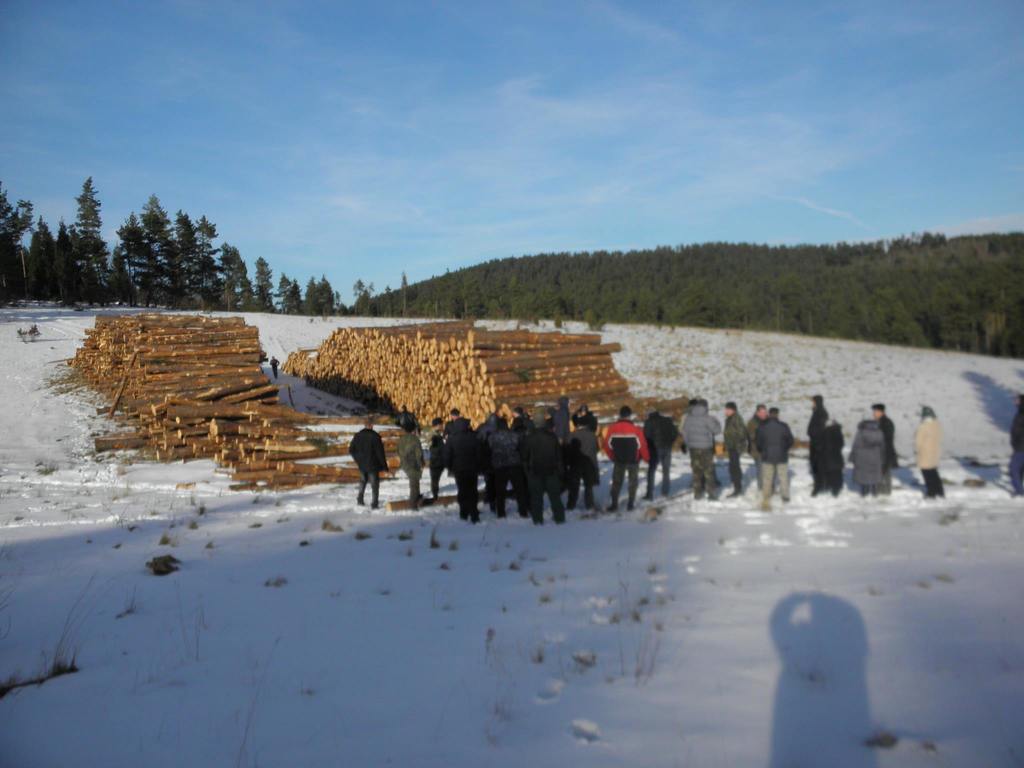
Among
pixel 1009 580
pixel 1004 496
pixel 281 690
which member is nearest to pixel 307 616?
pixel 281 690

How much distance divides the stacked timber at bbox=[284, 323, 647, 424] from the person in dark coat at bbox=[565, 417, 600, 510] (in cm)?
523

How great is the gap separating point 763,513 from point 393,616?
6.26m

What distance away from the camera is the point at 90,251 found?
66.1 m

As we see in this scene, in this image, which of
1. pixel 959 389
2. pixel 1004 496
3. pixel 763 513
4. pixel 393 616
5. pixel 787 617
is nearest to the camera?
pixel 787 617

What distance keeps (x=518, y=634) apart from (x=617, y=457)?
17.4ft

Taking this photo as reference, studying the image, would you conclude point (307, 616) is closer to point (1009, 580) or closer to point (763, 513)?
point (1009, 580)

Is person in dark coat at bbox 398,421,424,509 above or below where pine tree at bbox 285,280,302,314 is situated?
below

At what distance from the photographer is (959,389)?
965 inches

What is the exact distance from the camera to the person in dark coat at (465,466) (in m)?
9.34

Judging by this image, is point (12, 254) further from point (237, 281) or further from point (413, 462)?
point (413, 462)

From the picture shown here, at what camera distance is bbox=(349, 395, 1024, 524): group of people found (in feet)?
30.7

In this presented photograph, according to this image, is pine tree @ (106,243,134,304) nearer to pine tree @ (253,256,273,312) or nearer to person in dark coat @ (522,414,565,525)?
pine tree @ (253,256,273,312)

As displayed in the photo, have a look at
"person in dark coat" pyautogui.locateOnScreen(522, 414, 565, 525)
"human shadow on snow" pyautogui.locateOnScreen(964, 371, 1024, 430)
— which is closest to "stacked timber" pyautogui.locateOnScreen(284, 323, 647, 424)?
"person in dark coat" pyautogui.locateOnScreen(522, 414, 565, 525)

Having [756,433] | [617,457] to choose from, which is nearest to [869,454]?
[756,433]
